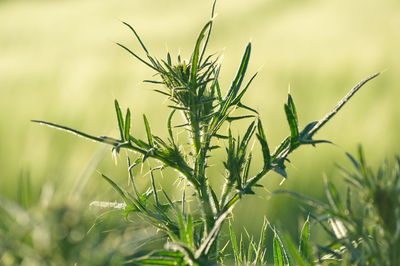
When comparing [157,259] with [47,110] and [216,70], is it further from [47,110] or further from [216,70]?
[47,110]

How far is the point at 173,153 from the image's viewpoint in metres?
0.38

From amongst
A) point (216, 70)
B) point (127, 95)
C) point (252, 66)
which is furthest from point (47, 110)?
Result: point (216, 70)

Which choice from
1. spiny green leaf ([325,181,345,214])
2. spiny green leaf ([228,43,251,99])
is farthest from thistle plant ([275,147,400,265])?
spiny green leaf ([228,43,251,99])

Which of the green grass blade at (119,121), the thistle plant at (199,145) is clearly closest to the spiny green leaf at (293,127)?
the thistle plant at (199,145)

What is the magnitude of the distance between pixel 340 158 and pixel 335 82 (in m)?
0.46

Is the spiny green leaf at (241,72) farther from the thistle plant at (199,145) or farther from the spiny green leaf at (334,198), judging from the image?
the spiny green leaf at (334,198)

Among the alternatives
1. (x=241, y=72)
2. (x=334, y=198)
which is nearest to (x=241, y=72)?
(x=241, y=72)

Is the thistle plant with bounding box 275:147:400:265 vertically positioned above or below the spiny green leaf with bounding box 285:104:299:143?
below

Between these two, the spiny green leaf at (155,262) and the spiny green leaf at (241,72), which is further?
the spiny green leaf at (241,72)

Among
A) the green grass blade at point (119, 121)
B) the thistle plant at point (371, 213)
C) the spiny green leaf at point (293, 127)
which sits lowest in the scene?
the thistle plant at point (371, 213)

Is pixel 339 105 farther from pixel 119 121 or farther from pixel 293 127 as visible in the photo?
pixel 119 121

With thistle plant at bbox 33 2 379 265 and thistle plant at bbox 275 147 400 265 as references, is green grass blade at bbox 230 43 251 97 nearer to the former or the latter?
thistle plant at bbox 33 2 379 265

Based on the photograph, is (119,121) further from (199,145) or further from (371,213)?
(371,213)

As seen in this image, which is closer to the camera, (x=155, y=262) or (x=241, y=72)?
(x=155, y=262)
